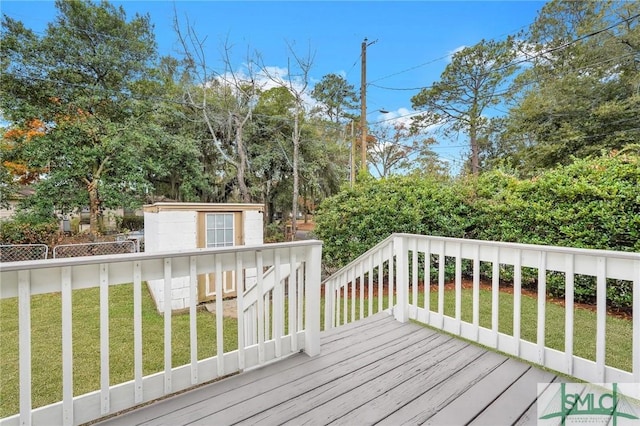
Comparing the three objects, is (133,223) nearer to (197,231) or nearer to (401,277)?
(197,231)

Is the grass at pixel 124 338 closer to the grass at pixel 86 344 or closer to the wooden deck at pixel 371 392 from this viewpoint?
the grass at pixel 86 344

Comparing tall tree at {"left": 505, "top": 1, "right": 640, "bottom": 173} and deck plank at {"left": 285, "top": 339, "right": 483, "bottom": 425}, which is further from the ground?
tall tree at {"left": 505, "top": 1, "right": 640, "bottom": 173}

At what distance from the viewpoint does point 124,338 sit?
150 inches

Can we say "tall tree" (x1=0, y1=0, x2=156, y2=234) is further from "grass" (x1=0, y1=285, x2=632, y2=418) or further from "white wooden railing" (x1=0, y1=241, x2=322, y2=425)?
"white wooden railing" (x1=0, y1=241, x2=322, y2=425)

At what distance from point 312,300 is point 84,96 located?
39.1ft

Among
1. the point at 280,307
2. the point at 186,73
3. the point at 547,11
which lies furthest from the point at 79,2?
the point at 547,11

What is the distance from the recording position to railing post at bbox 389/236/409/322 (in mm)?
2908

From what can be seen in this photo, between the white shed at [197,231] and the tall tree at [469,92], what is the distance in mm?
12629

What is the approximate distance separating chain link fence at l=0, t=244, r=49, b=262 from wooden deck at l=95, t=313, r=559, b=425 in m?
8.38

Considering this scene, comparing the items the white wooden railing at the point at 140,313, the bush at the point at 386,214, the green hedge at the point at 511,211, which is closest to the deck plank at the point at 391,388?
the white wooden railing at the point at 140,313

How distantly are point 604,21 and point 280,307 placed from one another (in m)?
15.6

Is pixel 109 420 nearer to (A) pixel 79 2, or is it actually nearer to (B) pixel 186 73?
(B) pixel 186 73

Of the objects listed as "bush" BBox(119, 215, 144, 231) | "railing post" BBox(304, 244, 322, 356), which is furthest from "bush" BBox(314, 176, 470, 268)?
"bush" BBox(119, 215, 144, 231)

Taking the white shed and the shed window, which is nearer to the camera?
the white shed
